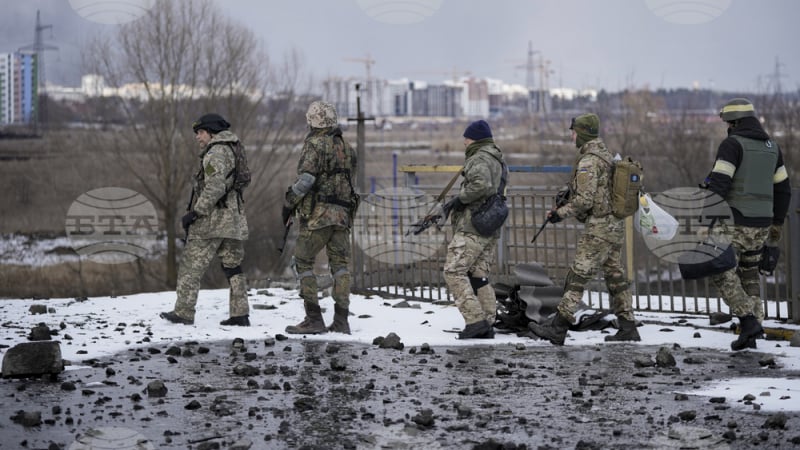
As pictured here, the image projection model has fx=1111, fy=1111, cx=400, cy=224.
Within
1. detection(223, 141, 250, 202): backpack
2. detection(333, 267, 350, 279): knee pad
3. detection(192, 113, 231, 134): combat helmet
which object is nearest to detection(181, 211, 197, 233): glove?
detection(223, 141, 250, 202): backpack

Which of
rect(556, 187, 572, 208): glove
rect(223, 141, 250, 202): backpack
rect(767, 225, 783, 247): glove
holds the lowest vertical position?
Answer: rect(767, 225, 783, 247): glove

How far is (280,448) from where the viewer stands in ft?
20.1

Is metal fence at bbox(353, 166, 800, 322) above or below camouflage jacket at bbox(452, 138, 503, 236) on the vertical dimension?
below

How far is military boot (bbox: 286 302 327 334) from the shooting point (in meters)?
10.5

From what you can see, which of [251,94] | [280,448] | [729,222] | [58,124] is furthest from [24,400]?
[58,124]

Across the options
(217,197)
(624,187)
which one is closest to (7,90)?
(217,197)

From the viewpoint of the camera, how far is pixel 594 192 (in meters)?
9.62

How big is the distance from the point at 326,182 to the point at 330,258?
794 millimetres

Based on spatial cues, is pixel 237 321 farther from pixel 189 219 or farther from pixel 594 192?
pixel 594 192

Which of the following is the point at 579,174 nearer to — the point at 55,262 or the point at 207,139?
the point at 207,139

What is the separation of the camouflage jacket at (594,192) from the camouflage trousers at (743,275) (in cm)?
98

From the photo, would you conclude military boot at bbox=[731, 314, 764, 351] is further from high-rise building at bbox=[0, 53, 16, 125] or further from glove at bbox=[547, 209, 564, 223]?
high-rise building at bbox=[0, 53, 16, 125]

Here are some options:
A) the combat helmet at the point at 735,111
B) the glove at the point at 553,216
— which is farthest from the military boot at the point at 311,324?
the combat helmet at the point at 735,111

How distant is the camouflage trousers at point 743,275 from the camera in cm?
959
